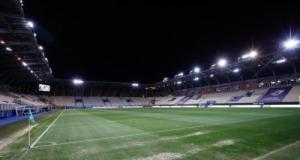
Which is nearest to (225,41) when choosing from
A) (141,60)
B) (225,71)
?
(225,71)

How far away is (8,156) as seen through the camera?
6996 millimetres

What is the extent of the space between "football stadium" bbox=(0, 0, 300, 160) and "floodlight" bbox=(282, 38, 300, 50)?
0.15 meters

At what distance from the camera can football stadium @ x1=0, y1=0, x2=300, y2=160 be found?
7766mm

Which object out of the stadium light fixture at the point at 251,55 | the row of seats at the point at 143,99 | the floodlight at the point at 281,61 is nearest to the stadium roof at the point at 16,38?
the row of seats at the point at 143,99

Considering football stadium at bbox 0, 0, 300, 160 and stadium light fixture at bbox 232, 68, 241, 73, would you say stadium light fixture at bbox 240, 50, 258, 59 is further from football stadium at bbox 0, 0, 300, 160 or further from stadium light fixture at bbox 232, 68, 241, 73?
stadium light fixture at bbox 232, 68, 241, 73

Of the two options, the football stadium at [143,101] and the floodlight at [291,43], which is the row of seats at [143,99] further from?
the floodlight at [291,43]

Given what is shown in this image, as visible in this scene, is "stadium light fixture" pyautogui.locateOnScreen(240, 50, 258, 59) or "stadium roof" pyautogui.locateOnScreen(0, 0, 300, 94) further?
"stadium light fixture" pyautogui.locateOnScreen(240, 50, 258, 59)

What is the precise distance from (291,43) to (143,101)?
225 ft

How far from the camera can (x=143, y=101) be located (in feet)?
310

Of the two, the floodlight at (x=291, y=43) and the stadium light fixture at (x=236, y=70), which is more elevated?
the floodlight at (x=291, y=43)

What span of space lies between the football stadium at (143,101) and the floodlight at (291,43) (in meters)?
0.15

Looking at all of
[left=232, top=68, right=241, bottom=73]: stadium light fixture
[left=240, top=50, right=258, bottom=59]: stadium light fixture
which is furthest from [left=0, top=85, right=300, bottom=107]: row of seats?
[left=240, top=50, right=258, bottom=59]: stadium light fixture

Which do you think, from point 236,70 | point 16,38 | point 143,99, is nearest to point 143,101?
point 143,99

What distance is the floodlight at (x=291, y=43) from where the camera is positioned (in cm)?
3431
